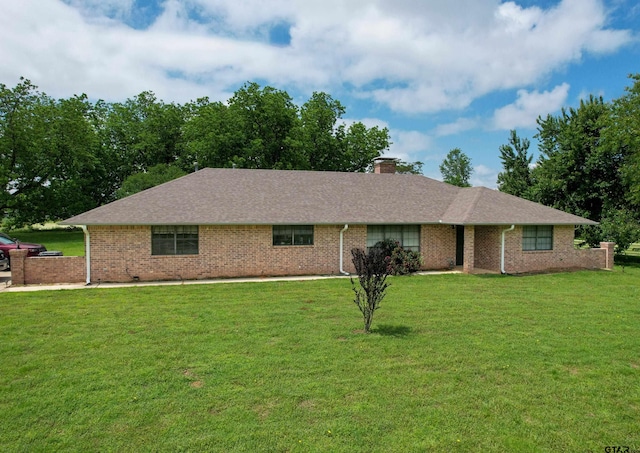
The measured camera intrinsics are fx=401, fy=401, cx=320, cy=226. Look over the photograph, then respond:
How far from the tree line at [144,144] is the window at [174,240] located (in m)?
14.3

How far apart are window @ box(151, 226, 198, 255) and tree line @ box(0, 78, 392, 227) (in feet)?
46.8

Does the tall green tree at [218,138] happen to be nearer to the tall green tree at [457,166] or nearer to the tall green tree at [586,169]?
the tall green tree at [586,169]

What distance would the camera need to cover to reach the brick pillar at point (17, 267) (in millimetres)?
13219

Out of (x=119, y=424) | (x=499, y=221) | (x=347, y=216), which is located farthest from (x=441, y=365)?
(x=499, y=221)

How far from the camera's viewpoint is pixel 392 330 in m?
8.02

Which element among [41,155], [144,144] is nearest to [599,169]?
[144,144]

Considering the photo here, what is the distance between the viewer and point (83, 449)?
3951 mm

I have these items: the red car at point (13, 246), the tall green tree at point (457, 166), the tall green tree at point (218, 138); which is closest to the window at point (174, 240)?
the red car at point (13, 246)

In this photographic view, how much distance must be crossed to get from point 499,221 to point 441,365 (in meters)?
11.3

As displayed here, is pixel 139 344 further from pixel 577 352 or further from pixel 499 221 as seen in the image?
pixel 499 221

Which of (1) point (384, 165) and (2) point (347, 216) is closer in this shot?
(2) point (347, 216)

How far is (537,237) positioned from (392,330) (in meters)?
12.1

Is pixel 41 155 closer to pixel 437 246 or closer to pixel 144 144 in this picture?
pixel 144 144

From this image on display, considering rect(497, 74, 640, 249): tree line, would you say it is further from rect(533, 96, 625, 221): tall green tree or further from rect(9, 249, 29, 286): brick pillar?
rect(9, 249, 29, 286): brick pillar
